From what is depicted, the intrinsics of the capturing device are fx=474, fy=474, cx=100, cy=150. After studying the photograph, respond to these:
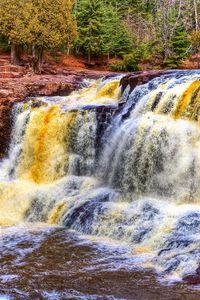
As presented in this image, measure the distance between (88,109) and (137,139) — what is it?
352 centimetres

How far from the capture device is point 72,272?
416 inches

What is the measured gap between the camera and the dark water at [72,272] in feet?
30.5

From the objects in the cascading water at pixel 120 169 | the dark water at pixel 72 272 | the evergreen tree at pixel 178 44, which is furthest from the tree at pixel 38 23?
the dark water at pixel 72 272

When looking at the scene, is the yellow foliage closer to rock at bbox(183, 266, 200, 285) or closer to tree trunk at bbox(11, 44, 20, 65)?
tree trunk at bbox(11, 44, 20, 65)

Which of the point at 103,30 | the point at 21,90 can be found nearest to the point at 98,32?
the point at 103,30

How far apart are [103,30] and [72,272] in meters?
30.3

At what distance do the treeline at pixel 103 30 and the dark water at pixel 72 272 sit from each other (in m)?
21.1

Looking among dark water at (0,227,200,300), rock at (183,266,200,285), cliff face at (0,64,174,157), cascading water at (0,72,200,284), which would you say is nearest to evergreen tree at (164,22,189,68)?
cliff face at (0,64,174,157)

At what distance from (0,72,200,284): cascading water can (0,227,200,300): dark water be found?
2.17 ft

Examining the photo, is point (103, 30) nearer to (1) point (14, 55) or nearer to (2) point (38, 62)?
(1) point (14, 55)

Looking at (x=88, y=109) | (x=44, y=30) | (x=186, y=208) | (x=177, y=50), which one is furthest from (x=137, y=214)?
(x=177, y=50)

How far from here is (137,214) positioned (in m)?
13.8

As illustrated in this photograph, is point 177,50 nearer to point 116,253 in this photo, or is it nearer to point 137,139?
point 137,139

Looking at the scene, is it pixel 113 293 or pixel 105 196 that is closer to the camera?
A: pixel 113 293
